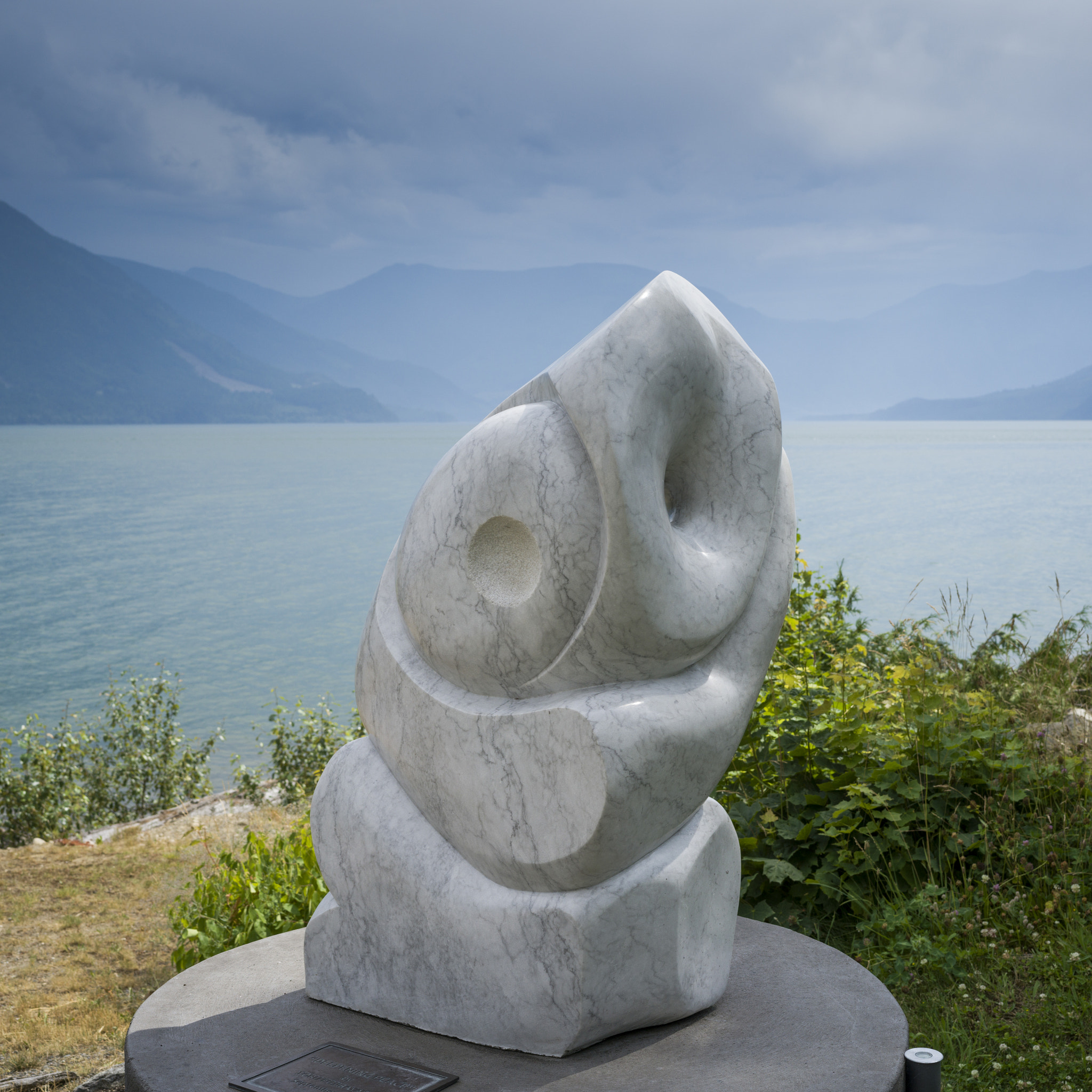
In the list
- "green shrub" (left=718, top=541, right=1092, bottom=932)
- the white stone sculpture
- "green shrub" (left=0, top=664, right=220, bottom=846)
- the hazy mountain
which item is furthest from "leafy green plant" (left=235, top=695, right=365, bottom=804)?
the hazy mountain

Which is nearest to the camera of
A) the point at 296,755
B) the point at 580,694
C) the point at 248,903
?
the point at 580,694

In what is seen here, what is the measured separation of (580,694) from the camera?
2947 mm

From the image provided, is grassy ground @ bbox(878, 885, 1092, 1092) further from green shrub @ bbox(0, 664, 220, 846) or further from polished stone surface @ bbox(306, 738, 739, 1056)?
green shrub @ bbox(0, 664, 220, 846)

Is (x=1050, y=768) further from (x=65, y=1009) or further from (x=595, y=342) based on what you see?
(x=65, y=1009)

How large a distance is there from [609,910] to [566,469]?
123 cm

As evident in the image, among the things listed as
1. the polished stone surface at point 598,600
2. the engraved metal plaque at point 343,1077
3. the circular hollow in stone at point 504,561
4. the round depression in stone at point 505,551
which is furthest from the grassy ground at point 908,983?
the circular hollow in stone at point 504,561

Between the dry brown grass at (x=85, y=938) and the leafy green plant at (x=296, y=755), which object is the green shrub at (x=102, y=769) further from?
the dry brown grass at (x=85, y=938)

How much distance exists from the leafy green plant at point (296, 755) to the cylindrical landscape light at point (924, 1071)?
6.06 meters

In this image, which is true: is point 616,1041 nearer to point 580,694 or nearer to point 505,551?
point 580,694

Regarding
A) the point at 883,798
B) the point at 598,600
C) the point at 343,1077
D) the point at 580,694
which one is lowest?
the point at 343,1077

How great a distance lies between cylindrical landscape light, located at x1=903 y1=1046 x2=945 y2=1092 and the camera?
276cm

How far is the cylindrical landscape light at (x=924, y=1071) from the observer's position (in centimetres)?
276

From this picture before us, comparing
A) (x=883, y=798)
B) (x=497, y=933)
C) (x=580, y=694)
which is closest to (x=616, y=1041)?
(x=497, y=933)

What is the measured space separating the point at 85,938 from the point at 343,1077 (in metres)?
3.29
